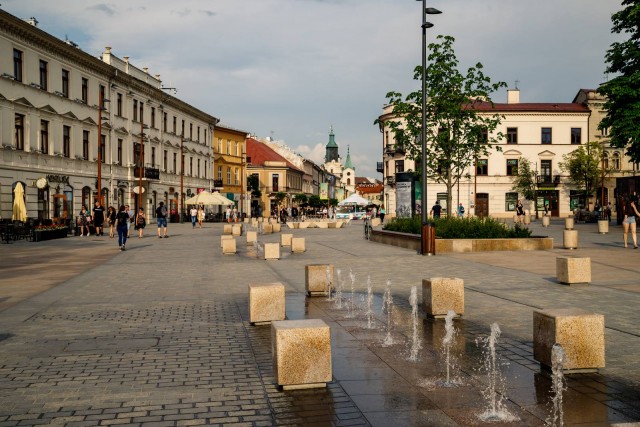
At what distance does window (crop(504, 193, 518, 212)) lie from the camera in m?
68.5

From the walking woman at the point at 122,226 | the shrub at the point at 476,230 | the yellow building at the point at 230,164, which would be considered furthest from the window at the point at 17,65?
the yellow building at the point at 230,164

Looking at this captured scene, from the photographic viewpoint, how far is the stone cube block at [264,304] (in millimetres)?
8336

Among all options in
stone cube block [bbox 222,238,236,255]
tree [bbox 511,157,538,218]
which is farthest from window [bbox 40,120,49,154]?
tree [bbox 511,157,538,218]

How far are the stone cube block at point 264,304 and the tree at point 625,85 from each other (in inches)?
1118

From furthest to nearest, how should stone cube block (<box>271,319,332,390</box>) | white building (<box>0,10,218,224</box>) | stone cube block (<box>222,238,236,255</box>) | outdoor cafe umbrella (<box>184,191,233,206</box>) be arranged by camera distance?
outdoor cafe umbrella (<box>184,191,233,206</box>), white building (<box>0,10,218,224</box>), stone cube block (<box>222,238,236,255</box>), stone cube block (<box>271,319,332,390</box>)

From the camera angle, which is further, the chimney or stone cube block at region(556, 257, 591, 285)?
the chimney

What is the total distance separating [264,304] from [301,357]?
10.1 feet

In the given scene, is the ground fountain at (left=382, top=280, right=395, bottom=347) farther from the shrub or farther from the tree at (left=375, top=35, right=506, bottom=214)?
the tree at (left=375, top=35, right=506, bottom=214)

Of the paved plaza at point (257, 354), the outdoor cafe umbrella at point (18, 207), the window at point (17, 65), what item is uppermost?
the window at point (17, 65)

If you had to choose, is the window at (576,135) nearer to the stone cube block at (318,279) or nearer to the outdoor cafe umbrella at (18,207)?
the outdoor cafe umbrella at (18,207)

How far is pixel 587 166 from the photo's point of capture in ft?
206

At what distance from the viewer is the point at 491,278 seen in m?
12.9

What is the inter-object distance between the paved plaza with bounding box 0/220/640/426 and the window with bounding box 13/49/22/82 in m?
22.4

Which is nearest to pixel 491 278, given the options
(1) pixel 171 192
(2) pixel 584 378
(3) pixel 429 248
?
(3) pixel 429 248
